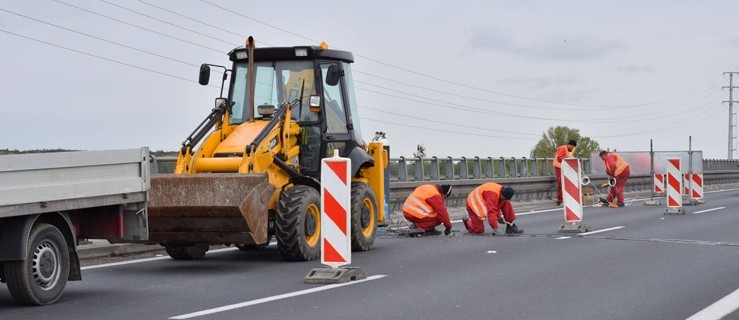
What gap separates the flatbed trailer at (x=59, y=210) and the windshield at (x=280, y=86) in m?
3.82

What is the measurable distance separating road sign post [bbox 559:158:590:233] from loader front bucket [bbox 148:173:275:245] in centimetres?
783

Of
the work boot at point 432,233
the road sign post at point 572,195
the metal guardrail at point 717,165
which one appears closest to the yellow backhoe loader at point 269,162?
the work boot at point 432,233

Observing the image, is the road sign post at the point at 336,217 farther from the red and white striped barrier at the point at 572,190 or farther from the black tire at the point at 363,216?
the red and white striped barrier at the point at 572,190

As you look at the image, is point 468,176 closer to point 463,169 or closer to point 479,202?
point 463,169

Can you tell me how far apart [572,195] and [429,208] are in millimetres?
2941

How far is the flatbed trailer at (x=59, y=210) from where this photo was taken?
350 inches

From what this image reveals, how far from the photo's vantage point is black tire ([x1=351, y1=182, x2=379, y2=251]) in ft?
46.6

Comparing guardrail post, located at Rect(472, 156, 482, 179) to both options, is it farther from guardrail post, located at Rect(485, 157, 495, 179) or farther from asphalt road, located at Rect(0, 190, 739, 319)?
asphalt road, located at Rect(0, 190, 739, 319)

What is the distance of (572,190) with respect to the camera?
18750 millimetres

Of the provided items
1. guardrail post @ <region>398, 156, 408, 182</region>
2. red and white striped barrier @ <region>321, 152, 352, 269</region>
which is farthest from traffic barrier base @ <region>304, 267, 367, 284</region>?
guardrail post @ <region>398, 156, 408, 182</region>

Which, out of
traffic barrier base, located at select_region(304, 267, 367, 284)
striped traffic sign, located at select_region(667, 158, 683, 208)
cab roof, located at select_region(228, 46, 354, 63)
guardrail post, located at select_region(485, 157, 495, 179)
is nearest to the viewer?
traffic barrier base, located at select_region(304, 267, 367, 284)

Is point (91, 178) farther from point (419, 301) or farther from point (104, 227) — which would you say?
point (419, 301)

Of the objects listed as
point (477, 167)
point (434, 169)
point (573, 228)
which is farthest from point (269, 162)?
point (477, 167)

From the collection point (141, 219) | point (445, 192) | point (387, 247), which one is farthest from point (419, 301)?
point (445, 192)
